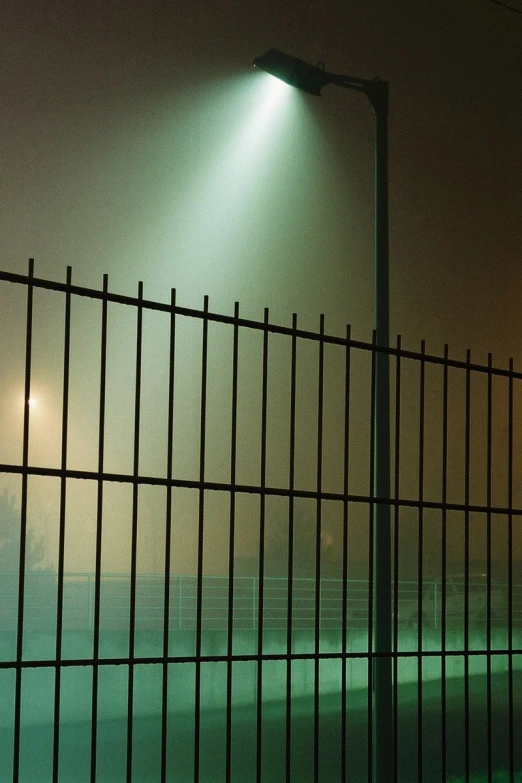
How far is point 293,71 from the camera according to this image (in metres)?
7.86

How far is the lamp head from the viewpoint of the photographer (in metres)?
7.83

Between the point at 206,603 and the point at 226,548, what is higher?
the point at 226,548

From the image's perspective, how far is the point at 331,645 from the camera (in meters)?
16.4

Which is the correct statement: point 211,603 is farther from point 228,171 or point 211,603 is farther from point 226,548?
point 228,171

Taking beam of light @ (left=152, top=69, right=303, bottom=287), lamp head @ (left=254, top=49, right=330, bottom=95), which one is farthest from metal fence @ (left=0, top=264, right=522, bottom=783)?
lamp head @ (left=254, top=49, right=330, bottom=95)

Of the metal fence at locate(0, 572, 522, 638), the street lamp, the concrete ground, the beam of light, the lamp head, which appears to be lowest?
the concrete ground

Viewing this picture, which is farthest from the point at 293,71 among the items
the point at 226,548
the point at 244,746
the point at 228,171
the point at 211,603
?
the point at 211,603

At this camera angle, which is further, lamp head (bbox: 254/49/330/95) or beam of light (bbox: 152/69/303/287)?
beam of light (bbox: 152/69/303/287)

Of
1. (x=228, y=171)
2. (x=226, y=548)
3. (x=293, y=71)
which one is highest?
(x=228, y=171)

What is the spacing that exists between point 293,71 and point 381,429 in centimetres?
261

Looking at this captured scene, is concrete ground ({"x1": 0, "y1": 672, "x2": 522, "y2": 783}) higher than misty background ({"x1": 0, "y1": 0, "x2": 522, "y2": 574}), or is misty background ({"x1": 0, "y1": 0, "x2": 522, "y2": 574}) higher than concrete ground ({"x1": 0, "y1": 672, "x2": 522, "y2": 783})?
misty background ({"x1": 0, "y1": 0, "x2": 522, "y2": 574})

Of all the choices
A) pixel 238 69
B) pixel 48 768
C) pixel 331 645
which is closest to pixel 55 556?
pixel 48 768

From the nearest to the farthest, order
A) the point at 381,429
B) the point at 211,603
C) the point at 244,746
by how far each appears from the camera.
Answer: the point at 381,429 < the point at 244,746 < the point at 211,603

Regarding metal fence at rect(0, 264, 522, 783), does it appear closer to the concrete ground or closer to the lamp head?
the concrete ground
